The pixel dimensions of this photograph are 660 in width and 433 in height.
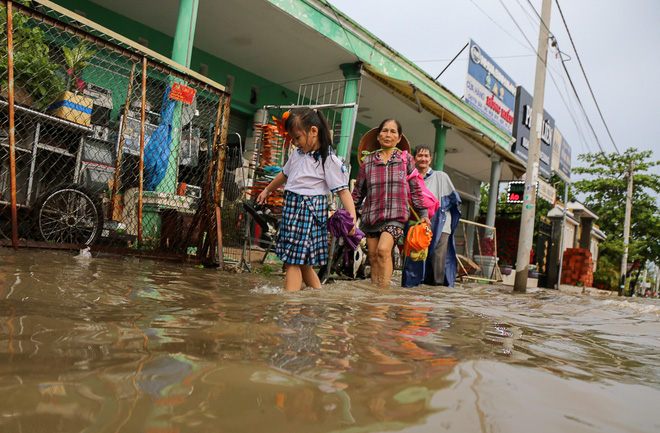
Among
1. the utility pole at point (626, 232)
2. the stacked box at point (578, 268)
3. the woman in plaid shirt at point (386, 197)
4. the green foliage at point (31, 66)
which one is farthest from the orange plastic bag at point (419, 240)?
the utility pole at point (626, 232)

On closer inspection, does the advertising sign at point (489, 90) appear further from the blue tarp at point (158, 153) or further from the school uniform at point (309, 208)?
the school uniform at point (309, 208)

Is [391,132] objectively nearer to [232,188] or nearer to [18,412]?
[232,188]

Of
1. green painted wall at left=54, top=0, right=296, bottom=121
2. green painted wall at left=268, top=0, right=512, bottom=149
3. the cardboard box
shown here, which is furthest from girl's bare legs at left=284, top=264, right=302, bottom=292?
green painted wall at left=54, top=0, right=296, bottom=121

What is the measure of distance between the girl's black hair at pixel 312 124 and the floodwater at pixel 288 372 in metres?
1.47

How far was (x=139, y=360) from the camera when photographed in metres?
1.02

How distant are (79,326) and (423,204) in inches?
140

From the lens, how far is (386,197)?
14.0 feet

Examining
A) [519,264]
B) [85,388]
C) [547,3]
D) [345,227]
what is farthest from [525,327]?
[547,3]

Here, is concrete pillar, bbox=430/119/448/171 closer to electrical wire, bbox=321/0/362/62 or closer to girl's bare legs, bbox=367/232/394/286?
electrical wire, bbox=321/0/362/62

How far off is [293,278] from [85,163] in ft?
10.6

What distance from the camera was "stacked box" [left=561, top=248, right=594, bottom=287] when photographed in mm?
17297

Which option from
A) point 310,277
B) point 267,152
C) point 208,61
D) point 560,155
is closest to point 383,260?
point 310,277

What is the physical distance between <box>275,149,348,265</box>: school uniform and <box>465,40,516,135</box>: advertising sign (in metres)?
9.70

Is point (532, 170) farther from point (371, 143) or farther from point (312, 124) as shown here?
point (312, 124)
